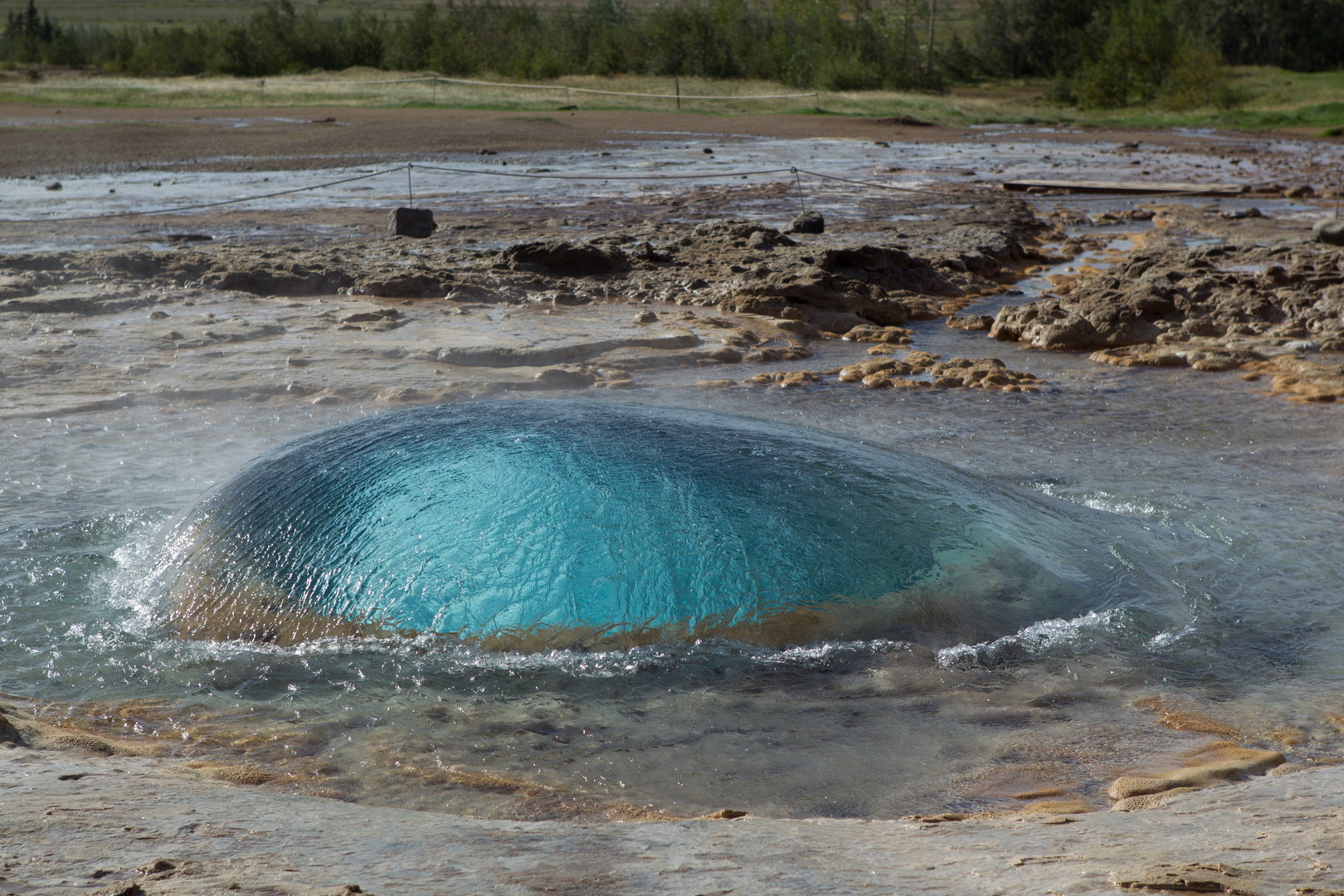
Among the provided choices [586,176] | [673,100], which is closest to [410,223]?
[586,176]

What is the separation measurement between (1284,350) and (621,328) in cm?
444

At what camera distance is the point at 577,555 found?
302 centimetres

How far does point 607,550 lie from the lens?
9.95ft

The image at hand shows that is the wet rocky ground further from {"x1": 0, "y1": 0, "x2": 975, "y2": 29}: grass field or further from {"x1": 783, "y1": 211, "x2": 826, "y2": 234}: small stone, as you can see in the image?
{"x1": 0, "y1": 0, "x2": 975, "y2": 29}: grass field

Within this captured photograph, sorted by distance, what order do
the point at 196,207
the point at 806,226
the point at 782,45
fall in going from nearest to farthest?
the point at 806,226 → the point at 196,207 → the point at 782,45

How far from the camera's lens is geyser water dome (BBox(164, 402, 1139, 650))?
303 centimetres

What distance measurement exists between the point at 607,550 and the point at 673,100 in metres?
29.9

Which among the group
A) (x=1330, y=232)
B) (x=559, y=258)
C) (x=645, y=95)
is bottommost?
(x=559, y=258)

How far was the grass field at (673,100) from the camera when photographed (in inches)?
1094

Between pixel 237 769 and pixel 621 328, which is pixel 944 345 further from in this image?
pixel 237 769

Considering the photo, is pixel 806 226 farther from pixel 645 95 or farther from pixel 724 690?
pixel 645 95

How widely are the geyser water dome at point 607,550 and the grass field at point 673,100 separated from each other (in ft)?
83.3

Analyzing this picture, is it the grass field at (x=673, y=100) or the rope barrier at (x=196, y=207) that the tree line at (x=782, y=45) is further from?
the rope barrier at (x=196, y=207)

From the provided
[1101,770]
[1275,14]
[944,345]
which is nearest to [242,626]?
[1101,770]
